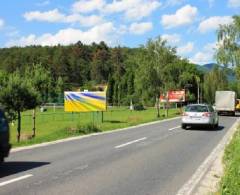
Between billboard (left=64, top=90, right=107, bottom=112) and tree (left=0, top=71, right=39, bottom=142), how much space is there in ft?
41.7

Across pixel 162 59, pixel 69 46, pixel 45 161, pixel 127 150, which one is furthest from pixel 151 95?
pixel 69 46

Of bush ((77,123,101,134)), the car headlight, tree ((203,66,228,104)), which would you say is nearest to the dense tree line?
tree ((203,66,228,104))

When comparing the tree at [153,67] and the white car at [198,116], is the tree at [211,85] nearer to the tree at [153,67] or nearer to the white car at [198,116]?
the tree at [153,67]

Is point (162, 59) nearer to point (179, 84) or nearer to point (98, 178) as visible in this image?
point (179, 84)

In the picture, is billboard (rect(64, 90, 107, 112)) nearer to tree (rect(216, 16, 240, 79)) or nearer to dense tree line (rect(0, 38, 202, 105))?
tree (rect(216, 16, 240, 79))

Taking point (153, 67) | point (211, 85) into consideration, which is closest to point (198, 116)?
point (153, 67)

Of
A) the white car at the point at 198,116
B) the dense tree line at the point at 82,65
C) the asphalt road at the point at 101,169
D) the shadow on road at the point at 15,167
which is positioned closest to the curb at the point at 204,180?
the asphalt road at the point at 101,169

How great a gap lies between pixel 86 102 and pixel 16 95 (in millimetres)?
14093

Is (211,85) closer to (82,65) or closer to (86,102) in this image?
(82,65)

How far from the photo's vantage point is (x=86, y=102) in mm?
47125

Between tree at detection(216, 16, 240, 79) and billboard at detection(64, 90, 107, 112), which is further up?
tree at detection(216, 16, 240, 79)

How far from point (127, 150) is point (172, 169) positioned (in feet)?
15.8

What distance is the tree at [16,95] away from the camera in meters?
33.4

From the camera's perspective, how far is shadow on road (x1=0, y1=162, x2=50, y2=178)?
1166 centimetres
